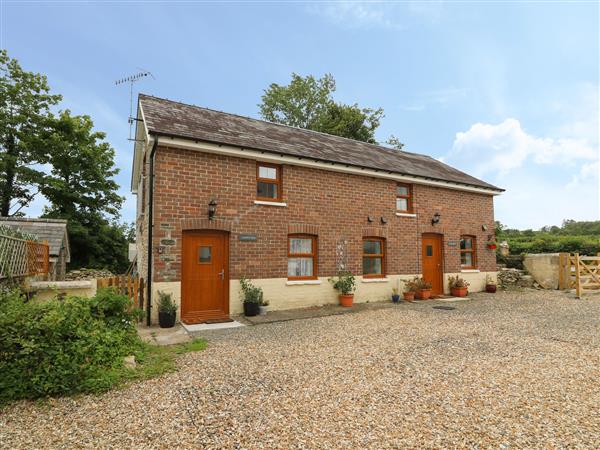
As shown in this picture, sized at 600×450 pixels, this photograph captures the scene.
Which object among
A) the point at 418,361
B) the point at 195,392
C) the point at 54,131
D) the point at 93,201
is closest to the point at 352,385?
the point at 418,361

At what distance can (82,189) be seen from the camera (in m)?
22.6

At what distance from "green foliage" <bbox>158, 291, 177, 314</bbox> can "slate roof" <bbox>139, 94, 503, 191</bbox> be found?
396 cm

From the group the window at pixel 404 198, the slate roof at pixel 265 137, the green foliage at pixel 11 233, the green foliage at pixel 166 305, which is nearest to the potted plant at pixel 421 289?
the window at pixel 404 198

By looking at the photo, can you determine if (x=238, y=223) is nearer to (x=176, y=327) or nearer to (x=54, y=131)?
(x=176, y=327)

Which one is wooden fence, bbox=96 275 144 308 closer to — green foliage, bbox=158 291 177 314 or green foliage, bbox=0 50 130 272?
green foliage, bbox=158 291 177 314

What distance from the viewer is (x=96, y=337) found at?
4.76m

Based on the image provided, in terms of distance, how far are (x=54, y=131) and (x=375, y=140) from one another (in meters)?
23.1

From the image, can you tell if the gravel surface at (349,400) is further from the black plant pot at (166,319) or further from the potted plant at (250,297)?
the potted plant at (250,297)

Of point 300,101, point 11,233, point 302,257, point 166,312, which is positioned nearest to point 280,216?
point 302,257

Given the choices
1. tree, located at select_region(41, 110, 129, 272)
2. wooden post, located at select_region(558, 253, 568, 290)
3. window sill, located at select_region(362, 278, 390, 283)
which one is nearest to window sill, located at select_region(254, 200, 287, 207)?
window sill, located at select_region(362, 278, 390, 283)

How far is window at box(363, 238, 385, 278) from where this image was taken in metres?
12.1

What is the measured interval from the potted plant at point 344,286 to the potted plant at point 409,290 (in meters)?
2.44

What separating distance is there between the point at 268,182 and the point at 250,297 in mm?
3471

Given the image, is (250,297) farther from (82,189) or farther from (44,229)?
(82,189)
